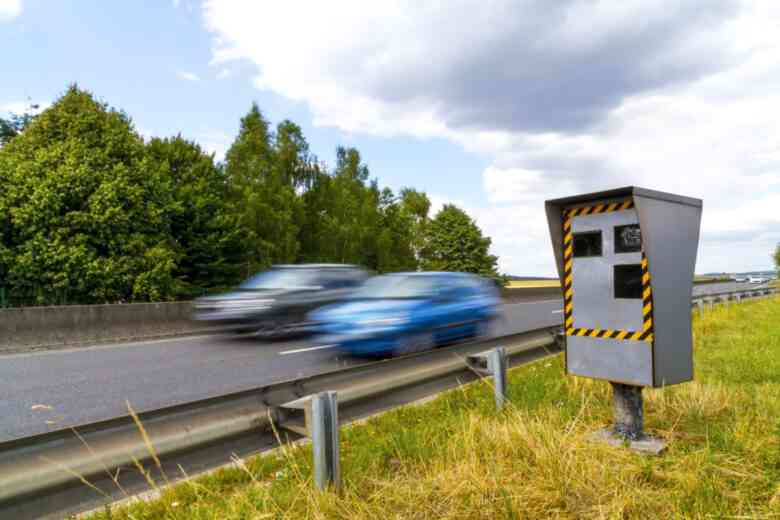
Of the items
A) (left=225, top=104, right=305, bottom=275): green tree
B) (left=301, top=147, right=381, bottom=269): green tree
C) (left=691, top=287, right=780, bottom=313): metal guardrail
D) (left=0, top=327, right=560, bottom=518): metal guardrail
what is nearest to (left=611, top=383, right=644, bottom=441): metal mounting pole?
(left=0, top=327, right=560, bottom=518): metal guardrail

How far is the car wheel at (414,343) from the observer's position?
27.6 feet

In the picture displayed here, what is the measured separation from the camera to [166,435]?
287cm

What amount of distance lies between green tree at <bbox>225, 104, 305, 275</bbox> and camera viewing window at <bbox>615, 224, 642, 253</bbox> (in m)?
36.3

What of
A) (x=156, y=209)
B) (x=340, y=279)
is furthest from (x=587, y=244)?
(x=156, y=209)

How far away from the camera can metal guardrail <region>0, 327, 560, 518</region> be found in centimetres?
238

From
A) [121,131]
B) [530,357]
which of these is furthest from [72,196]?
[530,357]

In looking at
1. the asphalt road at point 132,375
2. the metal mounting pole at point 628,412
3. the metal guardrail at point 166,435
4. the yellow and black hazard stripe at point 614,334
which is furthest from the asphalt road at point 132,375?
the metal mounting pole at point 628,412

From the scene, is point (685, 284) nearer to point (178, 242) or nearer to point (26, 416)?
point (26, 416)

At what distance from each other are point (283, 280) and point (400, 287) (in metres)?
3.88

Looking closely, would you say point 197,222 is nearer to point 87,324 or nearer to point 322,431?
point 87,324

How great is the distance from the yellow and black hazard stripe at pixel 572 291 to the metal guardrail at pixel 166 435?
1.36 m

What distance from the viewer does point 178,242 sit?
1336 inches

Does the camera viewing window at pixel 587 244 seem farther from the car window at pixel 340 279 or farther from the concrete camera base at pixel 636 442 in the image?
the car window at pixel 340 279

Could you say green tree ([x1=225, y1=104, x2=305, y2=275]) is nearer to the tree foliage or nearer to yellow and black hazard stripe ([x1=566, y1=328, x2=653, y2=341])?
the tree foliage
